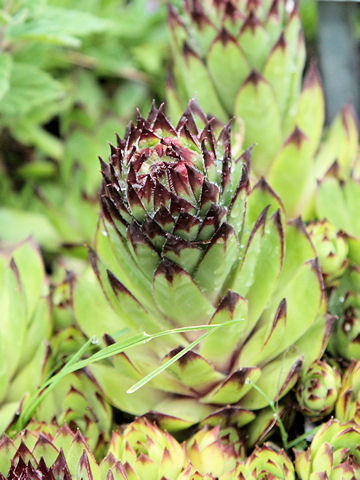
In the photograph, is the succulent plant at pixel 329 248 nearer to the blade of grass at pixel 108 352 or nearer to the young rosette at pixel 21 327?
the blade of grass at pixel 108 352

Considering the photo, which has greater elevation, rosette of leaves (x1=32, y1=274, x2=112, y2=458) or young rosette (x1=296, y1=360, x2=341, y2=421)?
rosette of leaves (x1=32, y1=274, x2=112, y2=458)

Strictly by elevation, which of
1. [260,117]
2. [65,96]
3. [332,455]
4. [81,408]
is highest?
[65,96]

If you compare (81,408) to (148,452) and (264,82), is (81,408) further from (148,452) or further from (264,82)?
(264,82)

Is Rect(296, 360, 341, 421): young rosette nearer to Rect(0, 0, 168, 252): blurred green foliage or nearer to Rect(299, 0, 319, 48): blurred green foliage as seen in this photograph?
Rect(0, 0, 168, 252): blurred green foliage

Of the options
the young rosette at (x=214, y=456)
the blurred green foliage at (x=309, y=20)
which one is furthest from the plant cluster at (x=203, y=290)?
the blurred green foliage at (x=309, y=20)

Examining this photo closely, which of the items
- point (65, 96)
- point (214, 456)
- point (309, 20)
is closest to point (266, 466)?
point (214, 456)

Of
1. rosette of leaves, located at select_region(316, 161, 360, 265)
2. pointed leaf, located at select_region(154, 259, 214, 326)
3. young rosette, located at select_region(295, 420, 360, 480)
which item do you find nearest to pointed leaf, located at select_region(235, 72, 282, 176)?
rosette of leaves, located at select_region(316, 161, 360, 265)

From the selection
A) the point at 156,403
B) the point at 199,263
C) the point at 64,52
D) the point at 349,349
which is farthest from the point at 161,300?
the point at 64,52
